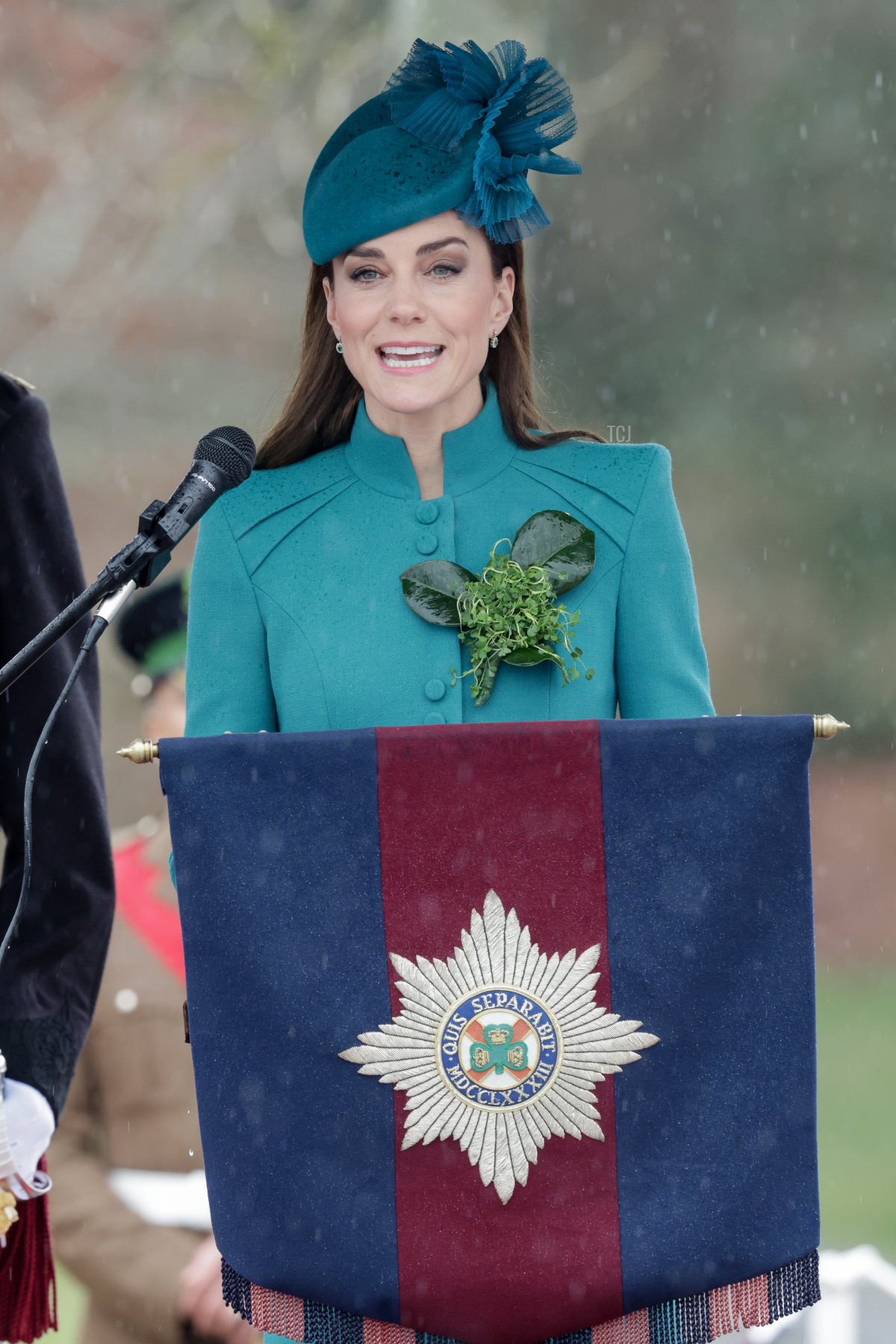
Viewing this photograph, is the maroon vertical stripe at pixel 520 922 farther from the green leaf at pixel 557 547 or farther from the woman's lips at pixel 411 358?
the woman's lips at pixel 411 358

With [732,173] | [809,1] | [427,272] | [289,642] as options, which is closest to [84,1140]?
[289,642]

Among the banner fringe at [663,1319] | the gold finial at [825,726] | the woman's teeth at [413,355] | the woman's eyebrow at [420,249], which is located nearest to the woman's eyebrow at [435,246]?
the woman's eyebrow at [420,249]

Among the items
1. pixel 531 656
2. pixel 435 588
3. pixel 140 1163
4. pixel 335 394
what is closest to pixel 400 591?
pixel 435 588

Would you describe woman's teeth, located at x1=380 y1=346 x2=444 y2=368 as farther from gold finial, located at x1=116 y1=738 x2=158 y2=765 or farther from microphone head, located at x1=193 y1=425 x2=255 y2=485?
gold finial, located at x1=116 y1=738 x2=158 y2=765

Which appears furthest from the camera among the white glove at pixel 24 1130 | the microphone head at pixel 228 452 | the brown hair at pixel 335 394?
the brown hair at pixel 335 394

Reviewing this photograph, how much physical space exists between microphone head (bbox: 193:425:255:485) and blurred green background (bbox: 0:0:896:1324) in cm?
302

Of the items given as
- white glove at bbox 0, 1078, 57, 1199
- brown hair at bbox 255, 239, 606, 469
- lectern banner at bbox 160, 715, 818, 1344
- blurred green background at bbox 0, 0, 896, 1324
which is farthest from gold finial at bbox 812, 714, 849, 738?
blurred green background at bbox 0, 0, 896, 1324

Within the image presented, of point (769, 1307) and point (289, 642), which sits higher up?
point (289, 642)

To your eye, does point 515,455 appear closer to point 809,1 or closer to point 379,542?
point 379,542

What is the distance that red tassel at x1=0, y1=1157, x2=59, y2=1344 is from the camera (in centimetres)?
197

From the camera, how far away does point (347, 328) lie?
208cm

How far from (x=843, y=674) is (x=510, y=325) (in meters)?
2.80

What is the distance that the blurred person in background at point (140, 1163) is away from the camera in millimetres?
3783

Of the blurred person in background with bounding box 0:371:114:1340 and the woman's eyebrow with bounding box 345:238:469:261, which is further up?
the woman's eyebrow with bounding box 345:238:469:261
